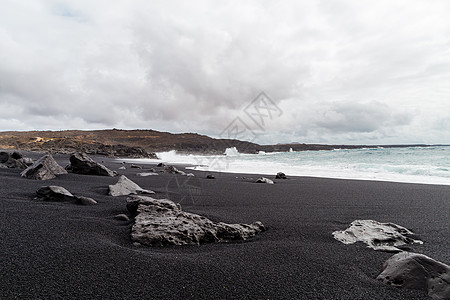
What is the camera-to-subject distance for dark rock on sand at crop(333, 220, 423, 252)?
9.12 feet

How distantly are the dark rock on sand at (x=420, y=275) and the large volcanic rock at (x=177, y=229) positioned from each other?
1426mm

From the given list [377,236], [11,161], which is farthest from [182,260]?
[11,161]

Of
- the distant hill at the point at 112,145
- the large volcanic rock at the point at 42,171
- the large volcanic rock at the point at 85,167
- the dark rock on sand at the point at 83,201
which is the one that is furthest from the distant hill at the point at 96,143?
the dark rock on sand at the point at 83,201

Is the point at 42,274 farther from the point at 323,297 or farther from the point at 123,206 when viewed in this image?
the point at 123,206

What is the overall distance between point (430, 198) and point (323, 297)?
5.78 metres

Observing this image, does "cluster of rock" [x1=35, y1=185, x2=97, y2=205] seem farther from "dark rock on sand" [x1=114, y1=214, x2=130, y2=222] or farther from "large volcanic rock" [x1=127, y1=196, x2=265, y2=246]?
"large volcanic rock" [x1=127, y1=196, x2=265, y2=246]

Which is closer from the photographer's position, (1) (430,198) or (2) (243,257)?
(2) (243,257)

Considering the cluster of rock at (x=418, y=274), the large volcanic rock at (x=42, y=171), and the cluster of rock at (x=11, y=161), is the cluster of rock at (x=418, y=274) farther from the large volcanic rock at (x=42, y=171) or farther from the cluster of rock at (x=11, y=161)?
the cluster of rock at (x=11, y=161)

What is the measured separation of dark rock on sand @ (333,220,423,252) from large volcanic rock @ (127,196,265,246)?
1025mm

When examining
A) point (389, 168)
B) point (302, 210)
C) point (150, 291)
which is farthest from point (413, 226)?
point (389, 168)

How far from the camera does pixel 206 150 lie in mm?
51031

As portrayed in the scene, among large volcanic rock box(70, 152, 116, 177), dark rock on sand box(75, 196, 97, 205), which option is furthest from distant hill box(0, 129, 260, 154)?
dark rock on sand box(75, 196, 97, 205)

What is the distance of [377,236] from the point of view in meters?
2.92

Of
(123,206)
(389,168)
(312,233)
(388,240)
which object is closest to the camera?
(388,240)
